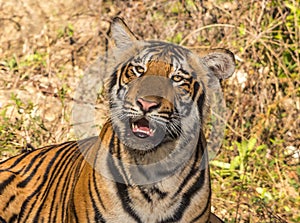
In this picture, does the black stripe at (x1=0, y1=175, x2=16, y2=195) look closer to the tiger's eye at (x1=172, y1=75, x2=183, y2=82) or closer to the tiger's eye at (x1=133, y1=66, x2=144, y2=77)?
the tiger's eye at (x1=133, y1=66, x2=144, y2=77)

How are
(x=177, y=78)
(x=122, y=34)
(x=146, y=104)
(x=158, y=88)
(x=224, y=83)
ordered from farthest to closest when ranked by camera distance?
(x=224, y=83)
(x=122, y=34)
(x=177, y=78)
(x=158, y=88)
(x=146, y=104)

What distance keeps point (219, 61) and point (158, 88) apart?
0.38m

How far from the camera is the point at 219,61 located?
10.1 ft

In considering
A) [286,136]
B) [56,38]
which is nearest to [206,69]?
[286,136]

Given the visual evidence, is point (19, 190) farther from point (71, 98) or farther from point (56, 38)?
point (56, 38)

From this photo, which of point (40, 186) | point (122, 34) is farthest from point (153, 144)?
point (40, 186)

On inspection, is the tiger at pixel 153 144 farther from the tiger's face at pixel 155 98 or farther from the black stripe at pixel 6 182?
the black stripe at pixel 6 182

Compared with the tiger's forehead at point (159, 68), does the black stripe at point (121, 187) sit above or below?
below

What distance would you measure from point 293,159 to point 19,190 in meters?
2.41

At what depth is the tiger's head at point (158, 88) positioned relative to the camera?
9.11 ft

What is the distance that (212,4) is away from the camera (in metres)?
5.71

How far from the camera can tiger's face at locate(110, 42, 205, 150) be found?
276 centimetres

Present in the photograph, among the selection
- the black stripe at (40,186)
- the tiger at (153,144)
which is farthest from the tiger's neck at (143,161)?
the black stripe at (40,186)

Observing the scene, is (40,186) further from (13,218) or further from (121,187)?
(121,187)
